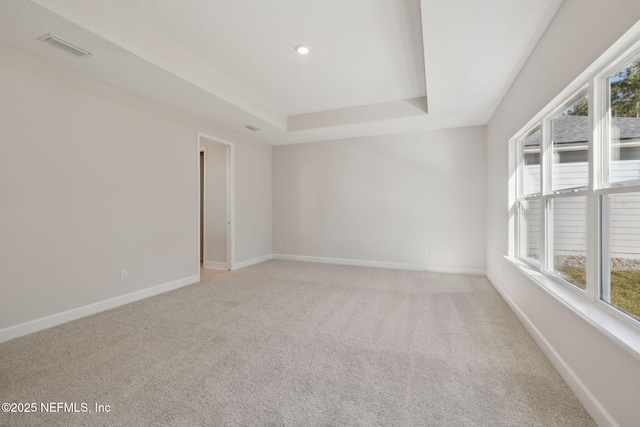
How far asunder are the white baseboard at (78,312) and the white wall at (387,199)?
2812mm

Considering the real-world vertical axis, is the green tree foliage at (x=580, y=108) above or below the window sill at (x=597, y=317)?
above

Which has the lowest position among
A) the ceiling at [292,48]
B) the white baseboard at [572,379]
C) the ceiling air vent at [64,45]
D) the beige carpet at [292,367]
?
the beige carpet at [292,367]

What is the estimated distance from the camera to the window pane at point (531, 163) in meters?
2.76

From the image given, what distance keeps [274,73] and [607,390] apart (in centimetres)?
385

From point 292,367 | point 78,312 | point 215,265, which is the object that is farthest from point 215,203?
point 292,367

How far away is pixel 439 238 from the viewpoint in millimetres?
4863

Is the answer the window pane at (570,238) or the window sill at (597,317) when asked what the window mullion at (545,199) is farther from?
the window sill at (597,317)

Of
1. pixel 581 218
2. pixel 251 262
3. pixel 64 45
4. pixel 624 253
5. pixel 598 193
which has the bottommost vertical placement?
pixel 251 262

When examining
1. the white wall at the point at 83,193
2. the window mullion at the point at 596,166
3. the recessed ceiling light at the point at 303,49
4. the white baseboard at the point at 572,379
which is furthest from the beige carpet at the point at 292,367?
the recessed ceiling light at the point at 303,49

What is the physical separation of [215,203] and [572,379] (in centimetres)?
525

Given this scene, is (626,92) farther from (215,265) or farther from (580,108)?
(215,265)

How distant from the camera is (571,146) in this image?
6.79 feet

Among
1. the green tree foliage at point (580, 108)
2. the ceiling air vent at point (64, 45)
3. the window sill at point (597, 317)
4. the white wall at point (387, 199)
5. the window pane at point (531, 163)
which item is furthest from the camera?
the white wall at point (387, 199)

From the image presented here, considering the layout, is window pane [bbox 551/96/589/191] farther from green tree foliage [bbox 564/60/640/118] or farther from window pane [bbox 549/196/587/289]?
green tree foliage [bbox 564/60/640/118]
